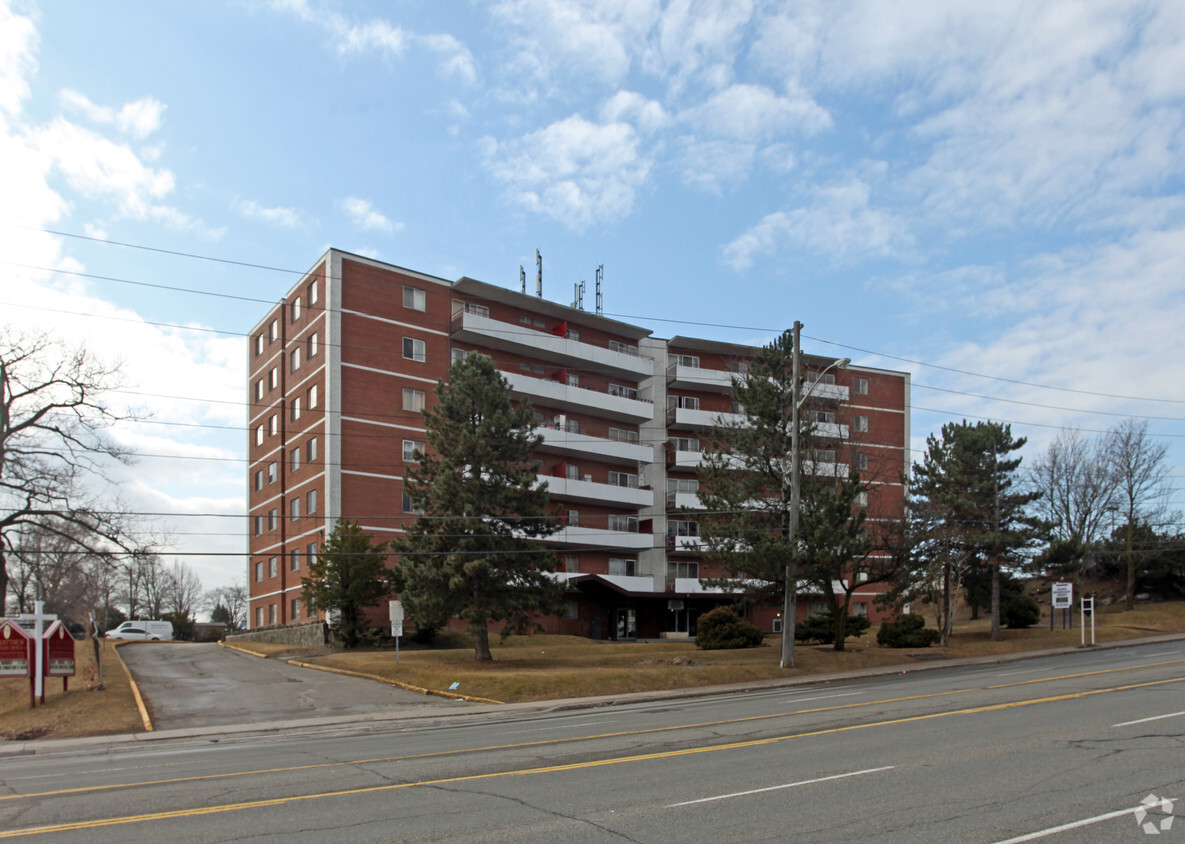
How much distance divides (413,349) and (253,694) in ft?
90.8

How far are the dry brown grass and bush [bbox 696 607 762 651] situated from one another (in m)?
23.0

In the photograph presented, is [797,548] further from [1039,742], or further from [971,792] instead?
[971,792]

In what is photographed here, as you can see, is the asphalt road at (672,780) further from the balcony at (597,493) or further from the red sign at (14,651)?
the balcony at (597,493)

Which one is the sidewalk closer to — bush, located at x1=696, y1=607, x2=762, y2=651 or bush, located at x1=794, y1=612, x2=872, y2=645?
bush, located at x1=696, y1=607, x2=762, y2=651

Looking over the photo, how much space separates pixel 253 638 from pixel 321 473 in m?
12.3

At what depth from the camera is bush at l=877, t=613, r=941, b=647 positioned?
136 ft

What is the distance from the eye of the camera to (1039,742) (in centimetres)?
1245

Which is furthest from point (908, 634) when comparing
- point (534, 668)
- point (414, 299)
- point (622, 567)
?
point (414, 299)

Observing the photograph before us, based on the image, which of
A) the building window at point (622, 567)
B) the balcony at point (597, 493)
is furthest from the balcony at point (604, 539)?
the balcony at point (597, 493)

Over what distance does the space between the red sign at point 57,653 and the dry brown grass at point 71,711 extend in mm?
807

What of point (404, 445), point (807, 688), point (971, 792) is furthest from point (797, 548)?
point (404, 445)

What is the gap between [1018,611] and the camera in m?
49.6

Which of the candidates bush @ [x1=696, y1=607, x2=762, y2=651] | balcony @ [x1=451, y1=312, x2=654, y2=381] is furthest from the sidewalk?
balcony @ [x1=451, y1=312, x2=654, y2=381]

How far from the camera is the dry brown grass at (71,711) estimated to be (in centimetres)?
2148
